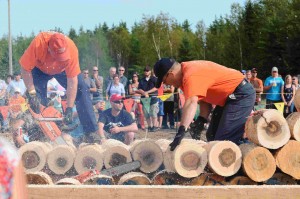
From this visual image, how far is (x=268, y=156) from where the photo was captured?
18.0 feet

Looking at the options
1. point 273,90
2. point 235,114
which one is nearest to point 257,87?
point 273,90

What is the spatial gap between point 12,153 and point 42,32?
6806 millimetres

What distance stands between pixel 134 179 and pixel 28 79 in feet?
10.7

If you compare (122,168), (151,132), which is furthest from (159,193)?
(151,132)

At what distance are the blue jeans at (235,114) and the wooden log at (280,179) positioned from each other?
1.58 ft

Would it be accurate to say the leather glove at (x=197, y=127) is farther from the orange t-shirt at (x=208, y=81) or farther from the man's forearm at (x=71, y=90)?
the man's forearm at (x=71, y=90)

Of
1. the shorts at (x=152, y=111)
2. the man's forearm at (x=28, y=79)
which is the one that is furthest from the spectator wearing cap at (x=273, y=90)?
the man's forearm at (x=28, y=79)

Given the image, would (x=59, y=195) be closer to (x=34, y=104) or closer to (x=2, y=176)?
(x=2, y=176)

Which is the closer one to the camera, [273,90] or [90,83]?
[90,83]

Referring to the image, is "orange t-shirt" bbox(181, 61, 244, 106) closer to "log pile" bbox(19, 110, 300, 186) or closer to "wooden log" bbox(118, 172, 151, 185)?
"log pile" bbox(19, 110, 300, 186)

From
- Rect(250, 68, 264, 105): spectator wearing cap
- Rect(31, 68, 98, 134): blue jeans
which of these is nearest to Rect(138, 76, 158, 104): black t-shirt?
Rect(250, 68, 264, 105): spectator wearing cap

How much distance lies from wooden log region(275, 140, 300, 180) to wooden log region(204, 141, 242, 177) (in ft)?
1.18

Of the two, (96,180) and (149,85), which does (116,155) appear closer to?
(96,180)

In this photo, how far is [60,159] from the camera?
6262 mm
